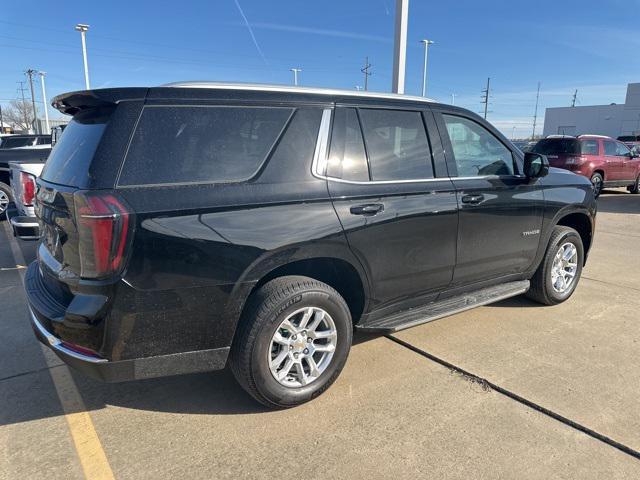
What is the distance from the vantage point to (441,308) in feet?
12.0

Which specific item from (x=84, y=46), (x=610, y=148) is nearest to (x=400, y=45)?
(x=610, y=148)

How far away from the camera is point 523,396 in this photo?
10.2 ft

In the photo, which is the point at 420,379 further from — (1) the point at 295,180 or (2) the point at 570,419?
(1) the point at 295,180

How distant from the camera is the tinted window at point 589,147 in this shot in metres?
13.6

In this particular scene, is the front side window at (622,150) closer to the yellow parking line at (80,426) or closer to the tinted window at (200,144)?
the tinted window at (200,144)

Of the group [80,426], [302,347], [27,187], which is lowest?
[80,426]

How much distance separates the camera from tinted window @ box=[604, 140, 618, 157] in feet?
47.1

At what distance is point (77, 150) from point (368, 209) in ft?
5.71

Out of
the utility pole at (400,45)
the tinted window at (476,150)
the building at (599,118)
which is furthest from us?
the building at (599,118)

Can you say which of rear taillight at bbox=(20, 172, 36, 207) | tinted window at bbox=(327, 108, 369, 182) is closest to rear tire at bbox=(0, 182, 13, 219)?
rear taillight at bbox=(20, 172, 36, 207)

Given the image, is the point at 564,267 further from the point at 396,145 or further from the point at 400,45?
the point at 400,45

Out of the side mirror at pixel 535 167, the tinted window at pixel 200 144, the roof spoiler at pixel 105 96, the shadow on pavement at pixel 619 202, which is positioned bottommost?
the shadow on pavement at pixel 619 202

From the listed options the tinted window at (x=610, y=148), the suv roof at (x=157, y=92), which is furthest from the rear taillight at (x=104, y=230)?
the tinted window at (x=610, y=148)

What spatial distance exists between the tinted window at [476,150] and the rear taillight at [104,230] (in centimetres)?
254
